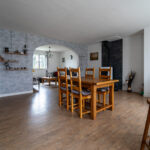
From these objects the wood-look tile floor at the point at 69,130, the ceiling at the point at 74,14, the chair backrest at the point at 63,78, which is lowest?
the wood-look tile floor at the point at 69,130

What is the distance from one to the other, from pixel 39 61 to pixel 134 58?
724cm

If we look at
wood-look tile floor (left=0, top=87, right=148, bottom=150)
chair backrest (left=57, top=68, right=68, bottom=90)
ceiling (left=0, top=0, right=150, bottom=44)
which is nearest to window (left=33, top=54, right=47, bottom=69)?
ceiling (left=0, top=0, right=150, bottom=44)

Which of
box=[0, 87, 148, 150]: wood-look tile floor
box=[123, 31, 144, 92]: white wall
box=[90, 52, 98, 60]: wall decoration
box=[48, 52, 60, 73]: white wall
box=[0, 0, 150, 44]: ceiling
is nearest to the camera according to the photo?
box=[0, 87, 148, 150]: wood-look tile floor

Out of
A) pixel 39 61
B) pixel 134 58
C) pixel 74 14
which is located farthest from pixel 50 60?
pixel 74 14

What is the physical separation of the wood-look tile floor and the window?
6992 mm

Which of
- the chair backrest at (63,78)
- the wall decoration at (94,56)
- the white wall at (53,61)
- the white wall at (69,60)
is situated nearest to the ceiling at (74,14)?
the chair backrest at (63,78)

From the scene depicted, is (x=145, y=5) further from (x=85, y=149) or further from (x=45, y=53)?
(x=45, y=53)

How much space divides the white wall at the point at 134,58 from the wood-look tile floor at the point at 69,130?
2.85 metres

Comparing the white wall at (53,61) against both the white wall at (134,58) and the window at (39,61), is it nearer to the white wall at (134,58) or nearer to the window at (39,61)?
the window at (39,61)

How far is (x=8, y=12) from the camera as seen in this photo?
3.15 meters

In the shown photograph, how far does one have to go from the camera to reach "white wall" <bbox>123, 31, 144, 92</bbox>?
5.07 metres

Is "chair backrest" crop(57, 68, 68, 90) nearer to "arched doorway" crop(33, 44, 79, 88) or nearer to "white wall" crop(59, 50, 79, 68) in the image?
"arched doorway" crop(33, 44, 79, 88)

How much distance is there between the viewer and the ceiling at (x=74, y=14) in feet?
8.89

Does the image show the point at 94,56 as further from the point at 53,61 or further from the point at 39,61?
the point at 39,61
